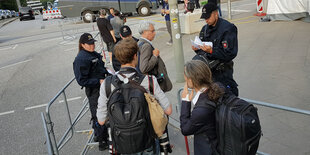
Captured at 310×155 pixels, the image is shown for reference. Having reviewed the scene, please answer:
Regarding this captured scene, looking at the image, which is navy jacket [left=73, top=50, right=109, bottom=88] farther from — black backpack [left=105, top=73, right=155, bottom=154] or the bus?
the bus

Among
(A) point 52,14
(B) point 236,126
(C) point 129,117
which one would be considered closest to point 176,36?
(C) point 129,117

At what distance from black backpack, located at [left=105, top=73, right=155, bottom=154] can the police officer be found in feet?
4.60

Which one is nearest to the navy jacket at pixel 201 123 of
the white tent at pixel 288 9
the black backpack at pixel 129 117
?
the black backpack at pixel 129 117

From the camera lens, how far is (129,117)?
2471mm

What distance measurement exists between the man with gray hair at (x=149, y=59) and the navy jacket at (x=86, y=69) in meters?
0.65

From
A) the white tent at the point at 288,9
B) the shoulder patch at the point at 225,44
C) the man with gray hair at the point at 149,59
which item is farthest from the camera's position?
the white tent at the point at 288,9

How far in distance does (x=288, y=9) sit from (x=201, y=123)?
1112 cm

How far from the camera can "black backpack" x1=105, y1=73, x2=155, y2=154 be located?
2484 mm

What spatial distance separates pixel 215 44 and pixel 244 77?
337cm

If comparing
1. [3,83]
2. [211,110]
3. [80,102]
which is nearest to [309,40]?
[80,102]

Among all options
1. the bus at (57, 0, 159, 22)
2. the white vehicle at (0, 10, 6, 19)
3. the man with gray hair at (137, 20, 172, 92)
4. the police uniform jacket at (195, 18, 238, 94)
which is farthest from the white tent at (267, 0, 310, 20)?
the white vehicle at (0, 10, 6, 19)

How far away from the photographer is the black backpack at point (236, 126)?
2.14 m

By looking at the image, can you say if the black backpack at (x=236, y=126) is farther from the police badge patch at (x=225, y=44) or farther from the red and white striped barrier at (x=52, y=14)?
the red and white striped barrier at (x=52, y=14)

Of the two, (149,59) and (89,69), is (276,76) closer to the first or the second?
(149,59)
